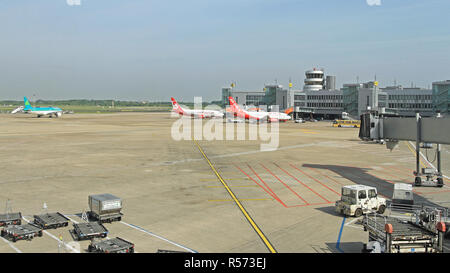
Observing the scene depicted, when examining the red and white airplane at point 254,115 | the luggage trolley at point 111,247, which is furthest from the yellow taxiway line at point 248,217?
the red and white airplane at point 254,115

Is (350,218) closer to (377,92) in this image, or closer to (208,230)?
(208,230)

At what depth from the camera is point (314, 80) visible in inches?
7239

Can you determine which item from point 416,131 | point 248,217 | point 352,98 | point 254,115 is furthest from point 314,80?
point 248,217

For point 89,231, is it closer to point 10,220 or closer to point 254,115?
point 10,220

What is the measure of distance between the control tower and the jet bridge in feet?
466

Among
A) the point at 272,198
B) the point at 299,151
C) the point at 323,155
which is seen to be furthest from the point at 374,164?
the point at 272,198

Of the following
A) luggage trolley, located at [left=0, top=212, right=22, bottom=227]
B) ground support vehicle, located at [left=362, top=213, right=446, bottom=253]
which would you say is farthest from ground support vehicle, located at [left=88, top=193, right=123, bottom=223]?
ground support vehicle, located at [left=362, top=213, right=446, bottom=253]

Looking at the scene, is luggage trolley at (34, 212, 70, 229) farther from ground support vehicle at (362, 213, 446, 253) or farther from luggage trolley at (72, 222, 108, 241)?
ground support vehicle at (362, 213, 446, 253)

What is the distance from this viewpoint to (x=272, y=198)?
3281 cm

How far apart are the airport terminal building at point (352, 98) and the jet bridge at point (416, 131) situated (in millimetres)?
64695

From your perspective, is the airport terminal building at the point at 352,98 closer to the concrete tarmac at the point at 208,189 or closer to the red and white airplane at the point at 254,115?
the red and white airplane at the point at 254,115

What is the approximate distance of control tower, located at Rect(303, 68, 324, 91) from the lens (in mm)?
183762
